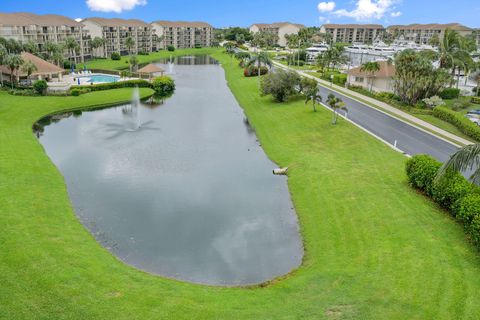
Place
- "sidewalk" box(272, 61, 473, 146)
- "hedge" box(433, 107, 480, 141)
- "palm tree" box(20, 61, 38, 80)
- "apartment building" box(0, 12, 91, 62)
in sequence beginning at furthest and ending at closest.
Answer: "apartment building" box(0, 12, 91, 62)
"palm tree" box(20, 61, 38, 80)
"sidewalk" box(272, 61, 473, 146)
"hedge" box(433, 107, 480, 141)

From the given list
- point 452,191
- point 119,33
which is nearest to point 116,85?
point 452,191

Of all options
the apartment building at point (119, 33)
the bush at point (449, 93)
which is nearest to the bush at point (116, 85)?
the bush at point (449, 93)

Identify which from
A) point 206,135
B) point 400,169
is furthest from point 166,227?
point 206,135

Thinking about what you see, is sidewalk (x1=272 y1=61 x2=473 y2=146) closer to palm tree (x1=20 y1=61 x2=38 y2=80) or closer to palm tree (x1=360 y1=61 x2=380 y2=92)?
palm tree (x1=360 y1=61 x2=380 y2=92)

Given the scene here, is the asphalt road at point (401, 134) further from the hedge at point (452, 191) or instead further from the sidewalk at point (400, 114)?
the hedge at point (452, 191)

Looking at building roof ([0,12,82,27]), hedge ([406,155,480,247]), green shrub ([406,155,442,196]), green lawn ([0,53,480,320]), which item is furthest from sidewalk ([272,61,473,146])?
building roof ([0,12,82,27])

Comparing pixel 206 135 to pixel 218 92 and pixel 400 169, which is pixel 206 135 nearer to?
pixel 400 169
